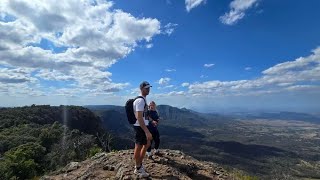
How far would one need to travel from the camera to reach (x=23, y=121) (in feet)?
237

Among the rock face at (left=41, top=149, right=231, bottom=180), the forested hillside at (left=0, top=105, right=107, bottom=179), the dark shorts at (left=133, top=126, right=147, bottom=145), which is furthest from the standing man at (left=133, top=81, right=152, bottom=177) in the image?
the forested hillside at (left=0, top=105, right=107, bottom=179)

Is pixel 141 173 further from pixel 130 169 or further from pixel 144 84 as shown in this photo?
pixel 144 84

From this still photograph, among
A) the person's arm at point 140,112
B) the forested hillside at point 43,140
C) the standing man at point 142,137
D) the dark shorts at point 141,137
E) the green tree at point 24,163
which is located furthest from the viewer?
the forested hillside at point 43,140

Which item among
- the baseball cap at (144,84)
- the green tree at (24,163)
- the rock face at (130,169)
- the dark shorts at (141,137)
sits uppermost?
the baseball cap at (144,84)

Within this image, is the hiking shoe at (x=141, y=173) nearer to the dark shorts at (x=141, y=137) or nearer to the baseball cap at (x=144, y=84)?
the dark shorts at (x=141, y=137)

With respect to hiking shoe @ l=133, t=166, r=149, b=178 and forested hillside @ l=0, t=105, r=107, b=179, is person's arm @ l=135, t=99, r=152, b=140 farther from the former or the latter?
forested hillside @ l=0, t=105, r=107, b=179

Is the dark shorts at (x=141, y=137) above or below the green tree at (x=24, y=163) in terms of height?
above

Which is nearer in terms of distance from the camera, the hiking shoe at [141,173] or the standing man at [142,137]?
the standing man at [142,137]

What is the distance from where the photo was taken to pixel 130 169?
9219mm

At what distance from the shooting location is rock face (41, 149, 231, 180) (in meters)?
9.07

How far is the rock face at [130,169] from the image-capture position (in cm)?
907

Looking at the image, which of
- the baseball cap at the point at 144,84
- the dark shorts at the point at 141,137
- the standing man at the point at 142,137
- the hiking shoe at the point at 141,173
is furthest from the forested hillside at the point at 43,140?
the baseball cap at the point at 144,84

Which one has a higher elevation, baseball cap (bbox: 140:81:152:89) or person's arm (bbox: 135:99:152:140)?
baseball cap (bbox: 140:81:152:89)

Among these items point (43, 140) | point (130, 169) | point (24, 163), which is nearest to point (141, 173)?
point (130, 169)
